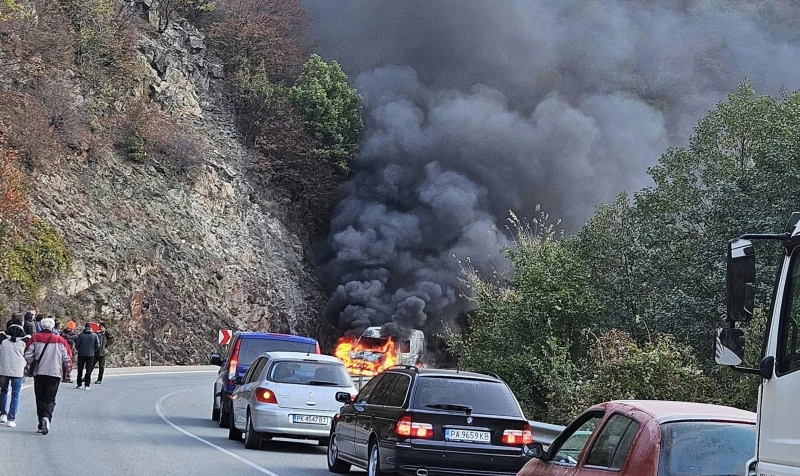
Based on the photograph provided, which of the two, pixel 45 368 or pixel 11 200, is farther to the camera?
pixel 11 200

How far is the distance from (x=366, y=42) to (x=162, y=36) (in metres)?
12.3

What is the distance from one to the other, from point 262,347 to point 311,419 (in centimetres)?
458

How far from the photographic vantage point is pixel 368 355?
4031 cm

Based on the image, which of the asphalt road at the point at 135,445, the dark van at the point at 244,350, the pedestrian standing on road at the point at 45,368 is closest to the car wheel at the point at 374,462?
the asphalt road at the point at 135,445

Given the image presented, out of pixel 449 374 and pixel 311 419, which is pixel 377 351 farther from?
pixel 449 374

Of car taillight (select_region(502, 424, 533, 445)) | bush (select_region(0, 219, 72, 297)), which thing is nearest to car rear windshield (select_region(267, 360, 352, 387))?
car taillight (select_region(502, 424, 533, 445))

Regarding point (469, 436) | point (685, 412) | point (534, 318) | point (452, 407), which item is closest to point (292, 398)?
point (452, 407)

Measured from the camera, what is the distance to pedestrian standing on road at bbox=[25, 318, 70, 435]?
617 inches

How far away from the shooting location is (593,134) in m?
55.0

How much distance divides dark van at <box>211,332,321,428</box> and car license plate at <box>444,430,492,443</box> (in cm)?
852

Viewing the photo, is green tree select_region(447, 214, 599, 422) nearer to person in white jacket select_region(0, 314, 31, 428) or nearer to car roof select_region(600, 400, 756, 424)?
person in white jacket select_region(0, 314, 31, 428)

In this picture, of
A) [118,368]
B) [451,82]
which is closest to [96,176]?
[118,368]

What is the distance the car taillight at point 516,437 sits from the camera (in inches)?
458

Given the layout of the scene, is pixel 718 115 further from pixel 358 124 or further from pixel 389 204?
pixel 358 124
